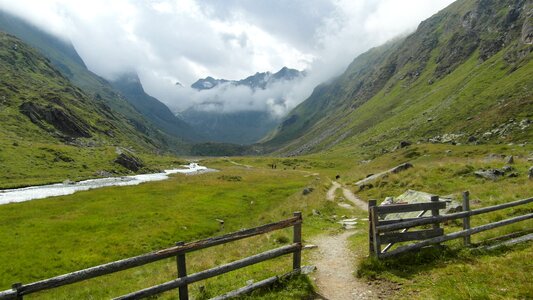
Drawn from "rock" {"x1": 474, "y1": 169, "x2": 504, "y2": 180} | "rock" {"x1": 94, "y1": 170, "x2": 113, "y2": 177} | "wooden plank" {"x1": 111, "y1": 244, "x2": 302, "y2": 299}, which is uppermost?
"rock" {"x1": 474, "y1": 169, "x2": 504, "y2": 180}

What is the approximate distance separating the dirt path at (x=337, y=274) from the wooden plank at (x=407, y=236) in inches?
86.1

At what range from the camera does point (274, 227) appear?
15.1m

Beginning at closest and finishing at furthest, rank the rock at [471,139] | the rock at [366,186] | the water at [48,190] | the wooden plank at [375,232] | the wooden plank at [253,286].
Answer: the wooden plank at [253,286], the wooden plank at [375,232], the rock at [366,186], the water at [48,190], the rock at [471,139]

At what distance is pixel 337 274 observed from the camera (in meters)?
16.1

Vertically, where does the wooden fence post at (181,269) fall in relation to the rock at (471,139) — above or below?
below

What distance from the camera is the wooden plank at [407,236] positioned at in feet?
52.7

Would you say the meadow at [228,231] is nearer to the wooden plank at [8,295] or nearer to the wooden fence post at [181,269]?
the wooden fence post at [181,269]

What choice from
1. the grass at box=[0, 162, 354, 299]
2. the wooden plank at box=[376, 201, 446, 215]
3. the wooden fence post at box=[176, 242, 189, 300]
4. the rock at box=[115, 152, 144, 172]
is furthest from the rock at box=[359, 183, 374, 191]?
the rock at box=[115, 152, 144, 172]

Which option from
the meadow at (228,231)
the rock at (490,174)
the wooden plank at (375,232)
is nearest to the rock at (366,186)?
the meadow at (228,231)

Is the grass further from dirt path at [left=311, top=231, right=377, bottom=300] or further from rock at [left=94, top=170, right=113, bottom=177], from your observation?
rock at [left=94, top=170, right=113, bottom=177]

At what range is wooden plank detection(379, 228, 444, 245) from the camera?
1608 cm

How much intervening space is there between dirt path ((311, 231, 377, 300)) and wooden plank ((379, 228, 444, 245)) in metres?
2.19

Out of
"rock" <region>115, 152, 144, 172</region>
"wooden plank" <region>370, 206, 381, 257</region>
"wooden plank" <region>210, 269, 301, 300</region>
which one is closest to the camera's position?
"wooden plank" <region>210, 269, 301, 300</region>

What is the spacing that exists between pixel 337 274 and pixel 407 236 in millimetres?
3655
